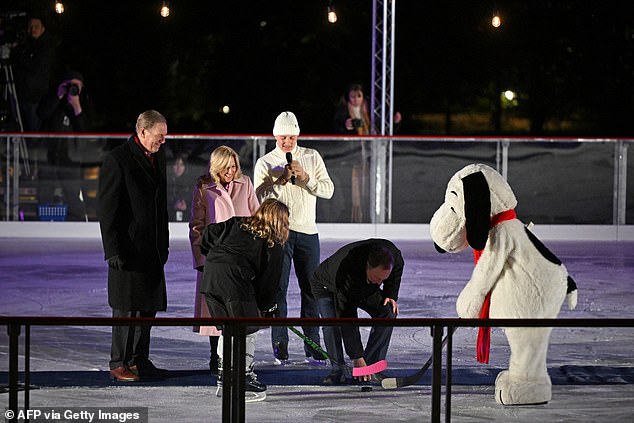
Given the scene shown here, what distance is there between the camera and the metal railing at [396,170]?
41.2 feet

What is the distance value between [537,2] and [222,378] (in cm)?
2667

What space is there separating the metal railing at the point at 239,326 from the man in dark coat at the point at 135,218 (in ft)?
5.93

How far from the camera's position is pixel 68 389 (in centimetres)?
420

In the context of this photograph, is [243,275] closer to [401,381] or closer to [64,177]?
[401,381]

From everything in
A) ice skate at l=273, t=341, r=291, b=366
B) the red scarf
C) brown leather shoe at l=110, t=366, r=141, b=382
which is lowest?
ice skate at l=273, t=341, r=291, b=366

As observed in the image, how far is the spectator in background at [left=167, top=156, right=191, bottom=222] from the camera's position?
12492 millimetres

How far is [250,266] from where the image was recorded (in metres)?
5.09

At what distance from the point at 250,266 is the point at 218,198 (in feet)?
2.98

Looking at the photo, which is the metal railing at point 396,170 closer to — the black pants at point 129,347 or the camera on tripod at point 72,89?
the camera on tripod at point 72,89

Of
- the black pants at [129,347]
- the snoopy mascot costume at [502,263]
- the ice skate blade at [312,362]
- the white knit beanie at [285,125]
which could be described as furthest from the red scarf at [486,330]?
the white knit beanie at [285,125]

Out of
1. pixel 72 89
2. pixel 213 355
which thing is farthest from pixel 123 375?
pixel 72 89

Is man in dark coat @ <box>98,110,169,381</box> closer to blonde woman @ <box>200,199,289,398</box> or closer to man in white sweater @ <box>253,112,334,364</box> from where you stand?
blonde woman @ <box>200,199,289,398</box>

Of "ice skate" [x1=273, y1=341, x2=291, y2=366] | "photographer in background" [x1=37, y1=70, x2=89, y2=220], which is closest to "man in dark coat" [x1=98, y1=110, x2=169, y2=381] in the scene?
"ice skate" [x1=273, y1=341, x2=291, y2=366]

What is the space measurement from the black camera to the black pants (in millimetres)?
10043
